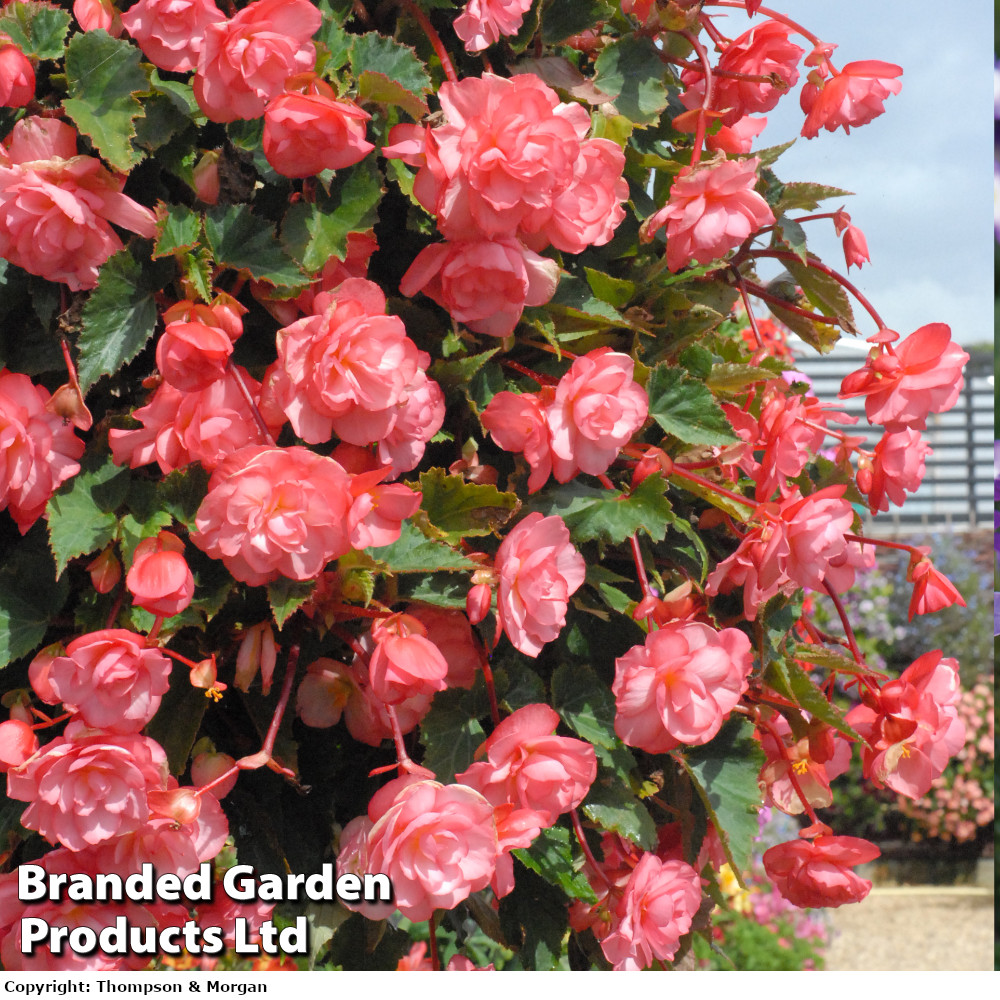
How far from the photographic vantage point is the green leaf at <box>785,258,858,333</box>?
1088mm

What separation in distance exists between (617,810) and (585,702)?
10cm

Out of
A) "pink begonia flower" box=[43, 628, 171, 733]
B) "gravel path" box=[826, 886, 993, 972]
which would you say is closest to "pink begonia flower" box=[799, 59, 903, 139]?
"pink begonia flower" box=[43, 628, 171, 733]

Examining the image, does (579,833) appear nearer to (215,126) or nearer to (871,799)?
(215,126)

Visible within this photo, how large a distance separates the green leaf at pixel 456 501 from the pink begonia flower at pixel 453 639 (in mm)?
73

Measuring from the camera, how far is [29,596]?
0.80m

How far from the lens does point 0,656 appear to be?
29.4 inches

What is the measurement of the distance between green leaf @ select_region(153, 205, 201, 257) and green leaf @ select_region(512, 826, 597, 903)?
54cm

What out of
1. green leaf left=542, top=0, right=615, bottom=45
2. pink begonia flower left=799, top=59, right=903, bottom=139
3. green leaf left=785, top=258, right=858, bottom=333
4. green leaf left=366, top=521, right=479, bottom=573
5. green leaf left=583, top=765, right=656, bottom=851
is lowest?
green leaf left=583, top=765, right=656, bottom=851

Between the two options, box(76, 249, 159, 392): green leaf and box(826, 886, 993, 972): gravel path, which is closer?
box(76, 249, 159, 392): green leaf

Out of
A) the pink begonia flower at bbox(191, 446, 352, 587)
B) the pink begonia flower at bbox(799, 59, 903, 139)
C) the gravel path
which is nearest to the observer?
the pink begonia flower at bbox(191, 446, 352, 587)

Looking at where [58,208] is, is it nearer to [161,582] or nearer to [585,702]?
[161,582]

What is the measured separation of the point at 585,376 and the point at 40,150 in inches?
17.7

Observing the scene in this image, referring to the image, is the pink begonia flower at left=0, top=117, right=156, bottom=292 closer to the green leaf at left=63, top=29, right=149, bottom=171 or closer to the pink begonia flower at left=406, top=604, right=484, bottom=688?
the green leaf at left=63, top=29, right=149, bottom=171

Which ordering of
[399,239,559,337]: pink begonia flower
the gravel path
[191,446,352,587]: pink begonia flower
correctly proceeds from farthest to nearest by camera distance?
the gravel path, [399,239,559,337]: pink begonia flower, [191,446,352,587]: pink begonia flower
